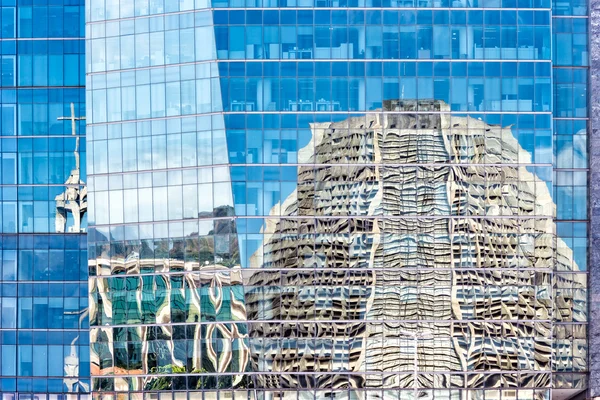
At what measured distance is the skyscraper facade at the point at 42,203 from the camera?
254ft

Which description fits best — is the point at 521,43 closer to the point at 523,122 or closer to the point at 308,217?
the point at 523,122

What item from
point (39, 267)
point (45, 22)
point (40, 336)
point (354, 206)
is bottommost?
point (40, 336)

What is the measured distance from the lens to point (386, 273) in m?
68.2

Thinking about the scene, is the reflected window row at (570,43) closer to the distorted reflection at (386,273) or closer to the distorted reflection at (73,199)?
the distorted reflection at (386,273)

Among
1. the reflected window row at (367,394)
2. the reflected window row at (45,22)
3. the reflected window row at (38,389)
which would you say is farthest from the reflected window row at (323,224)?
the reflected window row at (45,22)

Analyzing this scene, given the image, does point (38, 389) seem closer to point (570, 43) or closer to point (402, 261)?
point (402, 261)

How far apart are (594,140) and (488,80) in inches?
377

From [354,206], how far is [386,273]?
14.7ft

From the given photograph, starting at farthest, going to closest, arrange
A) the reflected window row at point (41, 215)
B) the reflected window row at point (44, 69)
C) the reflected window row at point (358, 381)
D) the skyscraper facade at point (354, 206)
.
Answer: the reflected window row at point (41, 215), the reflected window row at point (44, 69), the reflected window row at point (358, 381), the skyscraper facade at point (354, 206)

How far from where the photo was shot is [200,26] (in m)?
69.1

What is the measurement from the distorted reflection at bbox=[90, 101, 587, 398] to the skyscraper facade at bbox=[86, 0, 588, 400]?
0.09 m

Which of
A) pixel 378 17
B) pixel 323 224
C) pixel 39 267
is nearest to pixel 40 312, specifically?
pixel 39 267

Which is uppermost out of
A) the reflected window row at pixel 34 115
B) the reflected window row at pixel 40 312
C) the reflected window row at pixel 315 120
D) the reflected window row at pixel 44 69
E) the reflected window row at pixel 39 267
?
the reflected window row at pixel 44 69

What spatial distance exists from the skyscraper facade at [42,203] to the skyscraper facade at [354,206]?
1016 cm
